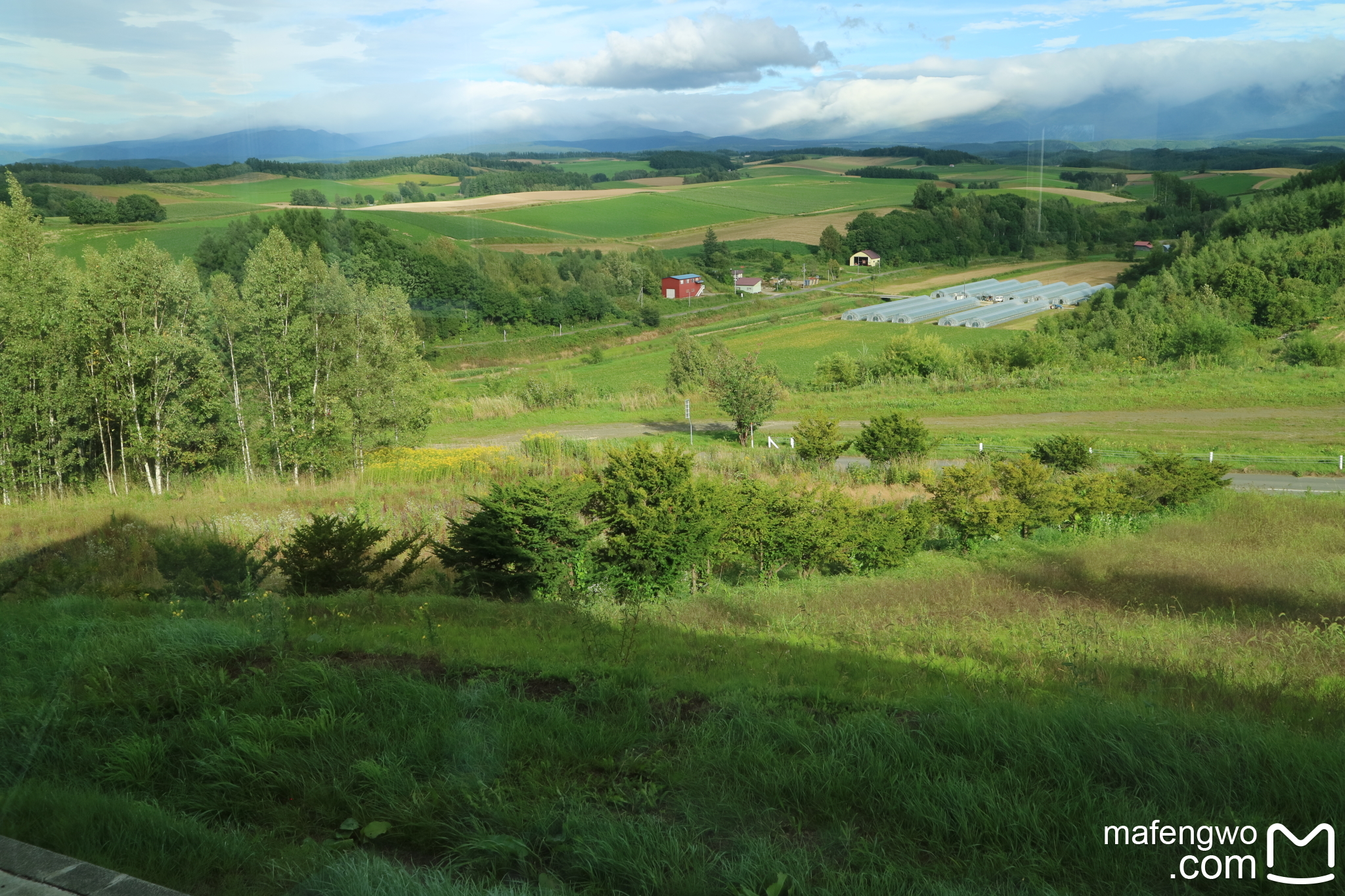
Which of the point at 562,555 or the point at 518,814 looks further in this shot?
the point at 562,555

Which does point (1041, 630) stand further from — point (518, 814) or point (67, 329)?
point (67, 329)

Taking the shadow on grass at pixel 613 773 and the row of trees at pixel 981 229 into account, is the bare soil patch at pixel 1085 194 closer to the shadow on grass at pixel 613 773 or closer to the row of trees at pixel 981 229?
the row of trees at pixel 981 229

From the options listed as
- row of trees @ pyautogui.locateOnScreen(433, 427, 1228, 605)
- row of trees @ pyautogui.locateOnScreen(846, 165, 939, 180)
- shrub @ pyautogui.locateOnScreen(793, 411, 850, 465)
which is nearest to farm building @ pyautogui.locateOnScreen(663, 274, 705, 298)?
row of trees @ pyautogui.locateOnScreen(846, 165, 939, 180)

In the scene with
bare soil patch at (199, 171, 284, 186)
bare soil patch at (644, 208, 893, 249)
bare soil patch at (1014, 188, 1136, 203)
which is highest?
bare soil patch at (1014, 188, 1136, 203)

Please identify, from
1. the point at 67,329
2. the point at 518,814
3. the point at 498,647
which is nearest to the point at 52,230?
the point at 67,329

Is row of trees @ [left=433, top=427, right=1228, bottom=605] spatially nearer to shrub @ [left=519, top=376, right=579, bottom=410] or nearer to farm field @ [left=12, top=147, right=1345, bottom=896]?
farm field @ [left=12, top=147, right=1345, bottom=896]

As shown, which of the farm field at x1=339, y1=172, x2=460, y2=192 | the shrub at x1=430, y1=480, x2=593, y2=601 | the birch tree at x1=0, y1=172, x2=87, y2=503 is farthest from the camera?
the farm field at x1=339, y1=172, x2=460, y2=192

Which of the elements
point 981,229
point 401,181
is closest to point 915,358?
point 401,181

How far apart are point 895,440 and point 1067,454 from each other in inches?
164

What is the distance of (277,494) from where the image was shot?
14.5 metres

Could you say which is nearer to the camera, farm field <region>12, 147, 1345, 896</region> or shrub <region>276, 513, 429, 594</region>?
farm field <region>12, 147, 1345, 896</region>

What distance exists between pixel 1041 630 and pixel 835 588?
3.57m

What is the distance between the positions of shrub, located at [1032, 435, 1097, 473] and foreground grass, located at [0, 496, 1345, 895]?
462 inches

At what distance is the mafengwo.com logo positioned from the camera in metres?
2.59
